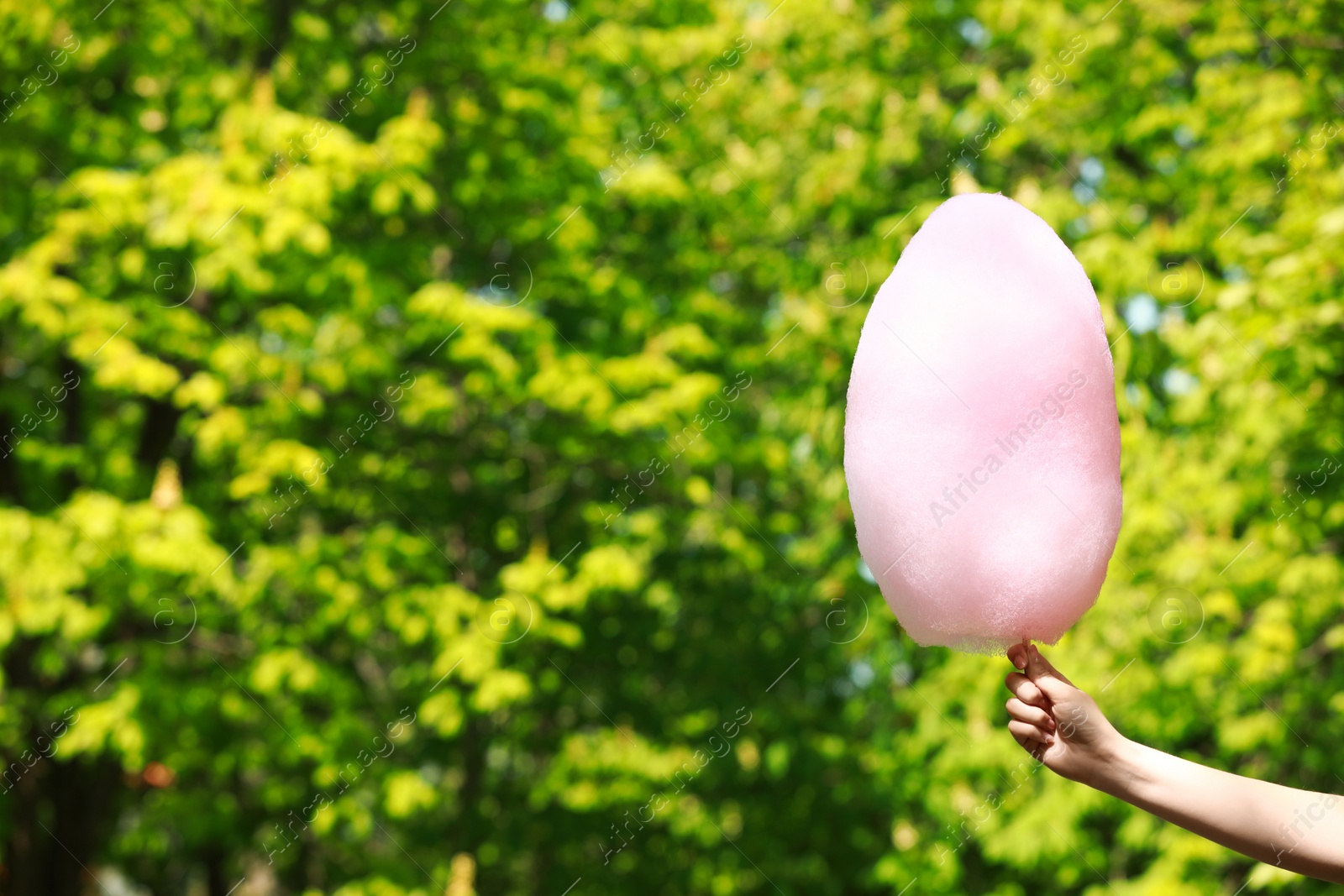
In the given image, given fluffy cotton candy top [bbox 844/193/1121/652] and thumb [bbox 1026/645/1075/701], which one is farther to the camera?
fluffy cotton candy top [bbox 844/193/1121/652]

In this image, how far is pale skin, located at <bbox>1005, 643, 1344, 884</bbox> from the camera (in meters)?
1.75

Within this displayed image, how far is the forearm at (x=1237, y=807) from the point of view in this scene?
68.6 inches

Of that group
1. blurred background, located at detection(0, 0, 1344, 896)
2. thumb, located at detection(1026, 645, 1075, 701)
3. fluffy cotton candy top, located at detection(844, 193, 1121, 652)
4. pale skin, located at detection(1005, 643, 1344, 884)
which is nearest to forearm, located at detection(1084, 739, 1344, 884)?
pale skin, located at detection(1005, 643, 1344, 884)

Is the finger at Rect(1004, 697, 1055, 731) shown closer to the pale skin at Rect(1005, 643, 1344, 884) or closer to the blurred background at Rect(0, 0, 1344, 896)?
the pale skin at Rect(1005, 643, 1344, 884)

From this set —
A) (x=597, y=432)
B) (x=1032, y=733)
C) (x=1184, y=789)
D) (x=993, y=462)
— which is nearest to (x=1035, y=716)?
(x=1032, y=733)

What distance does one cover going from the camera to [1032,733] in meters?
1.86

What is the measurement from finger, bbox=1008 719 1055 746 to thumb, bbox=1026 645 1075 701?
6cm

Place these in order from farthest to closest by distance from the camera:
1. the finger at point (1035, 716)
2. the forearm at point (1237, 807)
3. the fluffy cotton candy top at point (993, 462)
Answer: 1. the fluffy cotton candy top at point (993, 462)
2. the finger at point (1035, 716)
3. the forearm at point (1237, 807)

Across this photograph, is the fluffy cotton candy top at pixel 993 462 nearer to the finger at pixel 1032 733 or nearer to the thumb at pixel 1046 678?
the thumb at pixel 1046 678

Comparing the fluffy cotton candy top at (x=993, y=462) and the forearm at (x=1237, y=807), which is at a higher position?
the fluffy cotton candy top at (x=993, y=462)

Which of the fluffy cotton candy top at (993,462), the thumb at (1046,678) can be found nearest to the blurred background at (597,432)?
the fluffy cotton candy top at (993,462)

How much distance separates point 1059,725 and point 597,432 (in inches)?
209

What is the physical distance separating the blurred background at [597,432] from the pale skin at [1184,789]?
314cm

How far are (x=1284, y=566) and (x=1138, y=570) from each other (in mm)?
717
